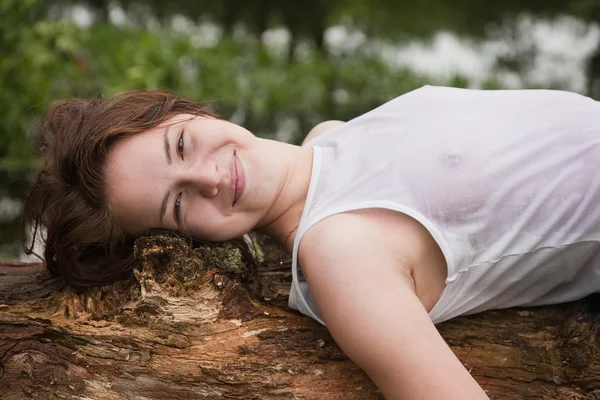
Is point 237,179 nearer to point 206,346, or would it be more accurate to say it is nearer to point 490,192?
point 206,346

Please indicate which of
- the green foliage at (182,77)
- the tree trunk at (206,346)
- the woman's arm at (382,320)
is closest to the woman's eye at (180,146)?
the tree trunk at (206,346)

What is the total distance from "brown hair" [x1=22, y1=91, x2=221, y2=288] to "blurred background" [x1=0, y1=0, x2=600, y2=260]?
294 mm

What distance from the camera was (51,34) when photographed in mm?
5801

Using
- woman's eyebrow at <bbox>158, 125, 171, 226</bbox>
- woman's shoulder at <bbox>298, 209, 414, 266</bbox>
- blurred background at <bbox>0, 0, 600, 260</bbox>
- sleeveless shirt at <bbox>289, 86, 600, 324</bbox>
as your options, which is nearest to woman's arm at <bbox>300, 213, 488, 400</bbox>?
woman's shoulder at <bbox>298, 209, 414, 266</bbox>

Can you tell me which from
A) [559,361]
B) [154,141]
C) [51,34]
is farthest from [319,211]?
[51,34]

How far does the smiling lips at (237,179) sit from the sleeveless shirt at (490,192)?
9.1 inches

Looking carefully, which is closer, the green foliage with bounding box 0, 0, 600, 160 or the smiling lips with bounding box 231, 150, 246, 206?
the smiling lips with bounding box 231, 150, 246, 206

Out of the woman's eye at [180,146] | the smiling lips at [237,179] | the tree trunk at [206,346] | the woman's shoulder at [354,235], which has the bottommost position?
the tree trunk at [206,346]

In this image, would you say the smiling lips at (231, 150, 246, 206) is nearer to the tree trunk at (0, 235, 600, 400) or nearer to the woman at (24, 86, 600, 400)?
the woman at (24, 86, 600, 400)

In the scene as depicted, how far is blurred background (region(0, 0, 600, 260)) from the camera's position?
562 cm

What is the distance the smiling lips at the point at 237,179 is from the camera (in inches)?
93.7

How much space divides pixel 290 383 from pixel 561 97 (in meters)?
1.42

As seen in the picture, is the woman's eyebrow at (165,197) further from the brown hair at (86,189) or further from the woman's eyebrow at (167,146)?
the brown hair at (86,189)

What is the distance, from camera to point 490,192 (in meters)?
2.30
